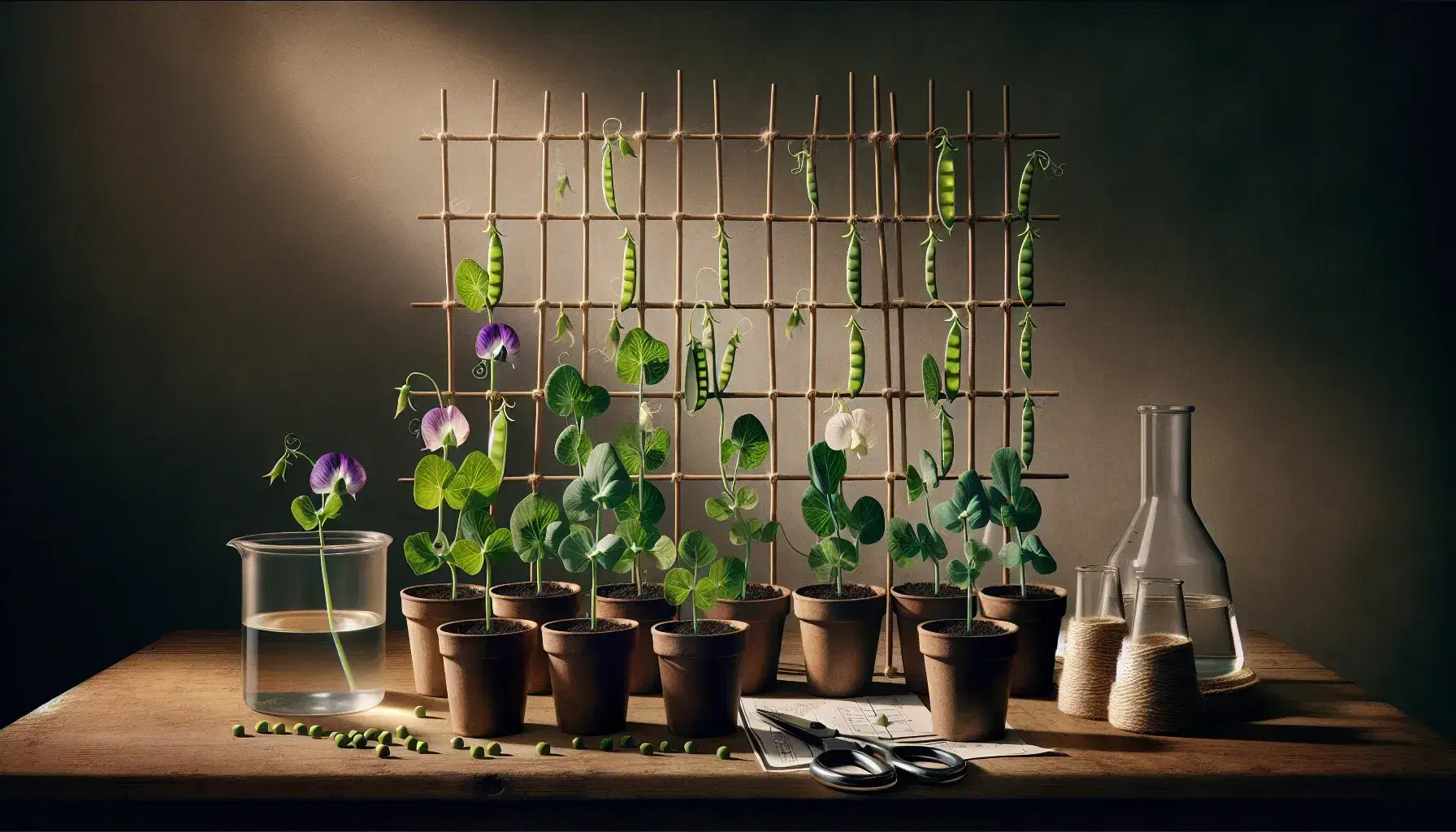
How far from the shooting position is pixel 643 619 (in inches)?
64.9

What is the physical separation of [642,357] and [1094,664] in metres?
0.74

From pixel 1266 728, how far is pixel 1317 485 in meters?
1.07

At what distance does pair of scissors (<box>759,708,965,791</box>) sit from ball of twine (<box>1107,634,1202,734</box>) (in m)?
0.28

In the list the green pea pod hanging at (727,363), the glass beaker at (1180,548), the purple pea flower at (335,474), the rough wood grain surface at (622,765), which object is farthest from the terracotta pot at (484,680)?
the glass beaker at (1180,548)

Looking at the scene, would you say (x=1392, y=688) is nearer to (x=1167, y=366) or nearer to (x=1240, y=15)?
(x=1167, y=366)

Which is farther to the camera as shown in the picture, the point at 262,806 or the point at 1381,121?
the point at 1381,121

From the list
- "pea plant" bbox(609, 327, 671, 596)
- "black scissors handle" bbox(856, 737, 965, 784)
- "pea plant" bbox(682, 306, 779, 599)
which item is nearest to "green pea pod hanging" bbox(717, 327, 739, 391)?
"pea plant" bbox(682, 306, 779, 599)

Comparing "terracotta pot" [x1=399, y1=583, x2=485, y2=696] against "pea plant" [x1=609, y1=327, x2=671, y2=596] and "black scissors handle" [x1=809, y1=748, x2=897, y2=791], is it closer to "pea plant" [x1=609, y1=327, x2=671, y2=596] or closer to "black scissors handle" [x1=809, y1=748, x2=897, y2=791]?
"pea plant" [x1=609, y1=327, x2=671, y2=596]

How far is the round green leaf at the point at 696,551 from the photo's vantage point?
5.01ft

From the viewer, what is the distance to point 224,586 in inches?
94.6

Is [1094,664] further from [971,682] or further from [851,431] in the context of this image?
[851,431]

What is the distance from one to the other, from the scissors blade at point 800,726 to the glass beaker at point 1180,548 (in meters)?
0.51

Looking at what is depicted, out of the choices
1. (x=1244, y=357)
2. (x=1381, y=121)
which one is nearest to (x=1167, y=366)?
(x=1244, y=357)

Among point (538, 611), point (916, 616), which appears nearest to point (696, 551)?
point (538, 611)
